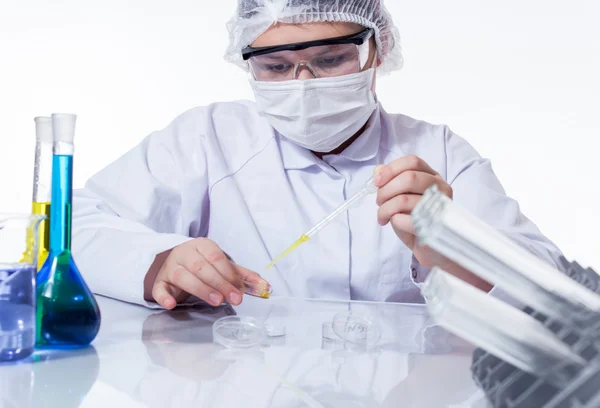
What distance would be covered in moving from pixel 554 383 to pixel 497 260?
3.4 inches

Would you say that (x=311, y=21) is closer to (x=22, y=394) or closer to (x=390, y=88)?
(x=22, y=394)

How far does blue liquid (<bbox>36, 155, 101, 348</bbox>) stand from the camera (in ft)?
2.76

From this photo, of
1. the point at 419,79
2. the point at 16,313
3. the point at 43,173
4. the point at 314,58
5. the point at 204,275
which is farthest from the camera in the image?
the point at 419,79

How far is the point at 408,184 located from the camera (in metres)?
1.10

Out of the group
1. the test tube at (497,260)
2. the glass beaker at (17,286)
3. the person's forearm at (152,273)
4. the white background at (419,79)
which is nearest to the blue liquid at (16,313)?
the glass beaker at (17,286)

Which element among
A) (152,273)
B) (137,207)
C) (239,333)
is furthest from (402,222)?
(137,207)

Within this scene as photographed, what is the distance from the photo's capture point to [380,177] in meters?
1.12

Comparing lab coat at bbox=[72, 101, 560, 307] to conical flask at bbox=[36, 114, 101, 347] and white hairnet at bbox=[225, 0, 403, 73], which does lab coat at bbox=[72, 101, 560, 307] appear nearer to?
white hairnet at bbox=[225, 0, 403, 73]

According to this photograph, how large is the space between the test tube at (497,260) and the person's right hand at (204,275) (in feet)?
2.18

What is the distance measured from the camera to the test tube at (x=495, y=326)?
41cm

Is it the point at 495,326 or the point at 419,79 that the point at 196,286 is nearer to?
the point at 495,326

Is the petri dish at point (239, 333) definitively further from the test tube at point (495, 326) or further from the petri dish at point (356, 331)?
the test tube at point (495, 326)

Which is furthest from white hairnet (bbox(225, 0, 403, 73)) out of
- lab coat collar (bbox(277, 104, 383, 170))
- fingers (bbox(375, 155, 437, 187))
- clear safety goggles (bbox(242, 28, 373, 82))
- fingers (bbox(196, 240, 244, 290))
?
fingers (bbox(196, 240, 244, 290))

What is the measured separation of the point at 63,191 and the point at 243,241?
0.79m
